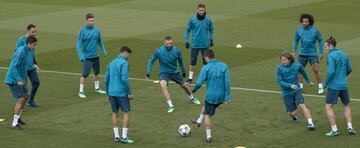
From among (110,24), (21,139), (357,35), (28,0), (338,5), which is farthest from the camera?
(28,0)

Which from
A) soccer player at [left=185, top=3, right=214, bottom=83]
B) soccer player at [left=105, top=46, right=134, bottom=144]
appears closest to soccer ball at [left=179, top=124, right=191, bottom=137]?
soccer player at [left=105, top=46, right=134, bottom=144]

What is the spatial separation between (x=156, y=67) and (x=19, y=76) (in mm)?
8928

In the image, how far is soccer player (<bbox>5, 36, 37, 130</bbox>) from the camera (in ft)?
75.2

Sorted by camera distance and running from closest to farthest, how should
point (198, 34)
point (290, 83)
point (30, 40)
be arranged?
point (290, 83), point (30, 40), point (198, 34)

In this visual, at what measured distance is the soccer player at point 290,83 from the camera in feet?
73.8

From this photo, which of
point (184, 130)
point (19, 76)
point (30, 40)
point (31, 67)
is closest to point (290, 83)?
point (184, 130)

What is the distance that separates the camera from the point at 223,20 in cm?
4091

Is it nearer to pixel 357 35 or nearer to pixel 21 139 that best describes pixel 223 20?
pixel 357 35

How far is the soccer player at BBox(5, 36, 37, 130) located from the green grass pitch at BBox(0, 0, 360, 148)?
53 cm

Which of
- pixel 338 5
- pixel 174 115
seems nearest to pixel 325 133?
pixel 174 115

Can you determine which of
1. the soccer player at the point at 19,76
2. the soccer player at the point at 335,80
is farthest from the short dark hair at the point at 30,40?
the soccer player at the point at 335,80

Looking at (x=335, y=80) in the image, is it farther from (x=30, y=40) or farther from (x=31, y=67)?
(x=31, y=67)

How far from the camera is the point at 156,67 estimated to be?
103 feet

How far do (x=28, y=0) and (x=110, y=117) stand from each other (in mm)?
25725
